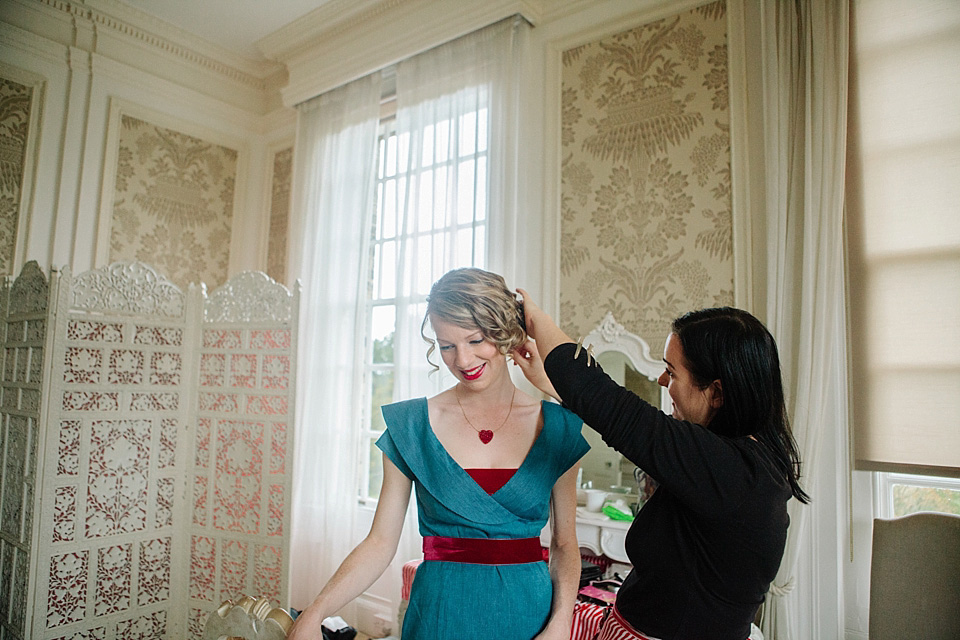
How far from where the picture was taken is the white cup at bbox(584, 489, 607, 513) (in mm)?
2562

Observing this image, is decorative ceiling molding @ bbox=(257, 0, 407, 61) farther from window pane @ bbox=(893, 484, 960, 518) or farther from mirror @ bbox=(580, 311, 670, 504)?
window pane @ bbox=(893, 484, 960, 518)

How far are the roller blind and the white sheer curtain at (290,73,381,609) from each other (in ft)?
8.46

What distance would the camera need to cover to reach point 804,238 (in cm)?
225

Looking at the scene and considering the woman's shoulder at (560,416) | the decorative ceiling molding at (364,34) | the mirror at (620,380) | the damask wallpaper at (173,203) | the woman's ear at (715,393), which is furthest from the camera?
the damask wallpaper at (173,203)

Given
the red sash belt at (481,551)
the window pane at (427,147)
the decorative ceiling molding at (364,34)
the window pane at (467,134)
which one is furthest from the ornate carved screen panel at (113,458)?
the red sash belt at (481,551)

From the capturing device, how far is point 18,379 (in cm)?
277

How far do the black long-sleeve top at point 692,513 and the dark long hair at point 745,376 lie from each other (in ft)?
0.15

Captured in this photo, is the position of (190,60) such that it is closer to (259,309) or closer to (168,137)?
(168,137)

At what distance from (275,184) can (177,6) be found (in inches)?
49.9

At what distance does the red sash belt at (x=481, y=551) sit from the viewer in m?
1.21

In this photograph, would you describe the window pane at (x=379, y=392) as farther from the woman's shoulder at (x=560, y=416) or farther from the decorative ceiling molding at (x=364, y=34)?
the woman's shoulder at (x=560, y=416)

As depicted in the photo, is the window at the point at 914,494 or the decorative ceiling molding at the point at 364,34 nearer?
the window at the point at 914,494

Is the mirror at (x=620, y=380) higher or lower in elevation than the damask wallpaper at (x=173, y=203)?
lower

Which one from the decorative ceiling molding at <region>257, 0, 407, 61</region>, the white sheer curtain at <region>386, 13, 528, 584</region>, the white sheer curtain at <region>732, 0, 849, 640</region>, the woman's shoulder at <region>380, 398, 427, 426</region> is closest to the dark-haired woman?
the woman's shoulder at <region>380, 398, 427, 426</region>
